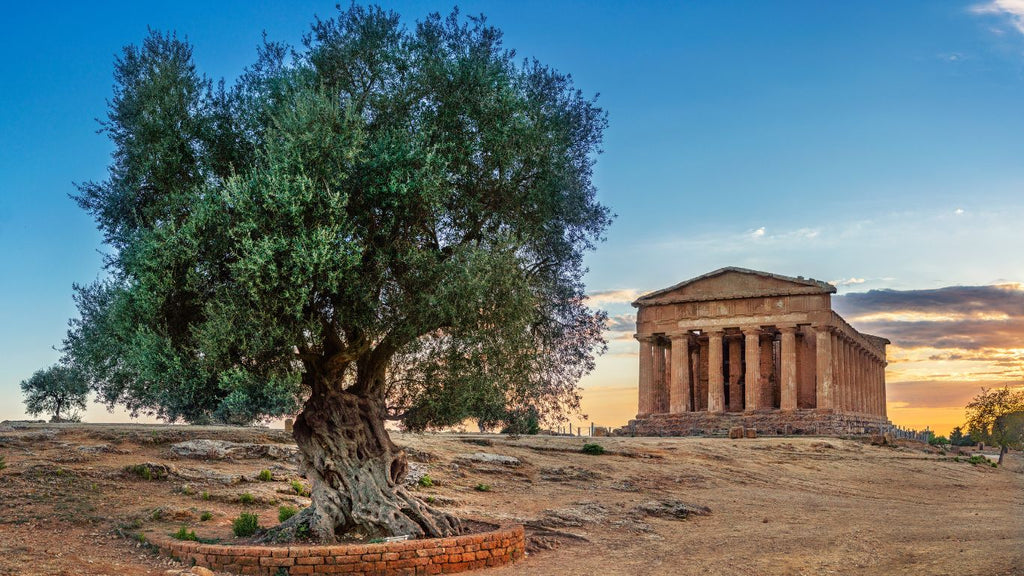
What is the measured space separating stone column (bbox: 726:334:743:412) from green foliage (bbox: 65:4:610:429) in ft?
162

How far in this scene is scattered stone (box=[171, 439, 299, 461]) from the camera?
2172 cm

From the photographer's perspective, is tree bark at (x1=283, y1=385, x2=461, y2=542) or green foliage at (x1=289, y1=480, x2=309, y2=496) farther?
green foliage at (x1=289, y1=480, x2=309, y2=496)

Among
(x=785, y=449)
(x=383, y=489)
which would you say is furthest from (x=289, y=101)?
(x=785, y=449)

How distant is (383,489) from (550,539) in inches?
166

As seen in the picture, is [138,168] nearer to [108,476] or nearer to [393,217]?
[393,217]

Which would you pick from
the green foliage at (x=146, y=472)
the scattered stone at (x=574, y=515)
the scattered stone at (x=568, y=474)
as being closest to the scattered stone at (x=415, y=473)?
the scattered stone at (x=574, y=515)

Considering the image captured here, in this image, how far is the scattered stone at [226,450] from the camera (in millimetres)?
21719

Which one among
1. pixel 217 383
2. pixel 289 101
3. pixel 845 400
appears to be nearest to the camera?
pixel 217 383

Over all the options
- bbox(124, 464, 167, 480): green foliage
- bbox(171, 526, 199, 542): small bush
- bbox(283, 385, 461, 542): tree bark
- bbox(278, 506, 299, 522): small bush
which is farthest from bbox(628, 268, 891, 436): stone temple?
bbox(171, 526, 199, 542): small bush

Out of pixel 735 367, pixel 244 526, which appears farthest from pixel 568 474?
pixel 735 367

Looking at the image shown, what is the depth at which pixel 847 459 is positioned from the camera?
3709 cm

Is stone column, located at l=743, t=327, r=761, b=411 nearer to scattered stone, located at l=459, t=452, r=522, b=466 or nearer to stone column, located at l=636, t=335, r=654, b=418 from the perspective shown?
stone column, located at l=636, t=335, r=654, b=418

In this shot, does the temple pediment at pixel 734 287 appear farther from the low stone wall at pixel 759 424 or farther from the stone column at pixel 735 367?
the low stone wall at pixel 759 424

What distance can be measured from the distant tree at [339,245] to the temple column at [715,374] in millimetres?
42825
